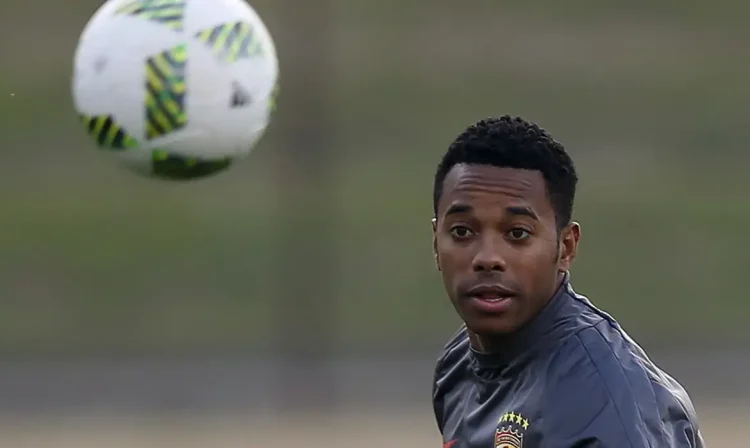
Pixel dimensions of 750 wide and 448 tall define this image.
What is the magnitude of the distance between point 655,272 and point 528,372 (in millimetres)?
7449

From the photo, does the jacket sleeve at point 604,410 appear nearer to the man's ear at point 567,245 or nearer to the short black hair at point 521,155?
the man's ear at point 567,245

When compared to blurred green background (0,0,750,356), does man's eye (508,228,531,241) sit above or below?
below

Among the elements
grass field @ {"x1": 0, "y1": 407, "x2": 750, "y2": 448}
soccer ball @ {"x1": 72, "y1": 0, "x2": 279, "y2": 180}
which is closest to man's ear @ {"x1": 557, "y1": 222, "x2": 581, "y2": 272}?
soccer ball @ {"x1": 72, "y1": 0, "x2": 279, "y2": 180}

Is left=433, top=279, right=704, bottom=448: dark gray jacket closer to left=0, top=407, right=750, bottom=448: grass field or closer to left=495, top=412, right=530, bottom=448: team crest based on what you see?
left=495, top=412, right=530, bottom=448: team crest

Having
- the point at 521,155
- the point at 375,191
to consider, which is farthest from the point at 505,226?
the point at 375,191

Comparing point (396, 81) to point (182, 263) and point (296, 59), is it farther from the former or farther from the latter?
point (182, 263)

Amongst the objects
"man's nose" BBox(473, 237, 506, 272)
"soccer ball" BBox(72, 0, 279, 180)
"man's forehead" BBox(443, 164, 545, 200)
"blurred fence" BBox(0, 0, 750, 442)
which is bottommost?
"man's nose" BBox(473, 237, 506, 272)

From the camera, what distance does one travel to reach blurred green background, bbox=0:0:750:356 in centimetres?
1002

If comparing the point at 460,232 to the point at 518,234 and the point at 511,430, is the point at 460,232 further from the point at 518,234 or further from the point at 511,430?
the point at 511,430

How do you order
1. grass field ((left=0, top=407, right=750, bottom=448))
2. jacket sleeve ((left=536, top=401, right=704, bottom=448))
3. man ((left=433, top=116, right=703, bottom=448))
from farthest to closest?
grass field ((left=0, top=407, right=750, bottom=448)) → man ((left=433, top=116, right=703, bottom=448)) → jacket sleeve ((left=536, top=401, right=704, bottom=448))

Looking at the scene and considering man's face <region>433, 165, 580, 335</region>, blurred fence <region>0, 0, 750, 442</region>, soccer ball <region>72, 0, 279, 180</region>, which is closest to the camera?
man's face <region>433, 165, 580, 335</region>

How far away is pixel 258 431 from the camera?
9000 millimetres

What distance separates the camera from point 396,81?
10.8 meters

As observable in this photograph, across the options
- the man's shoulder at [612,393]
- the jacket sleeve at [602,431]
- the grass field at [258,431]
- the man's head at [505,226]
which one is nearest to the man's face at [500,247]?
the man's head at [505,226]
